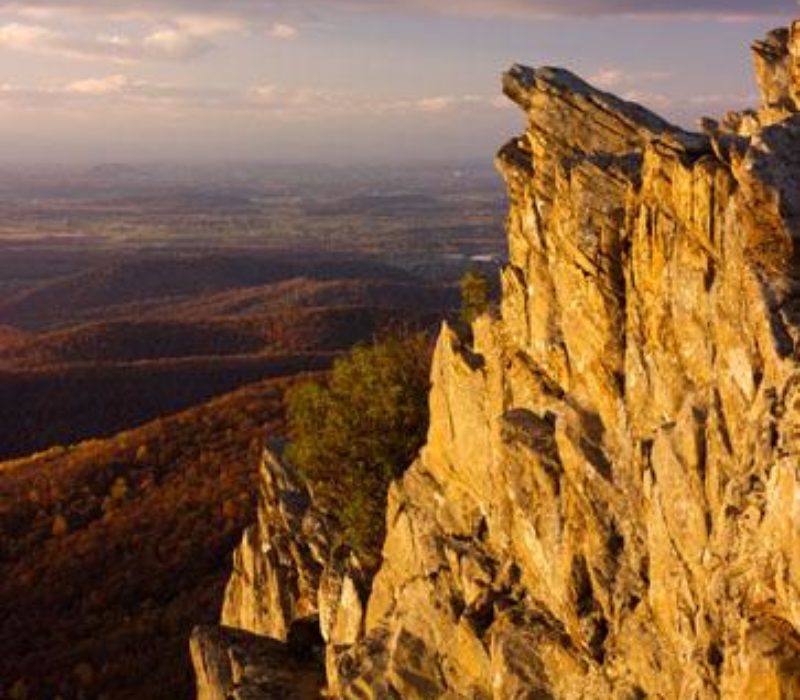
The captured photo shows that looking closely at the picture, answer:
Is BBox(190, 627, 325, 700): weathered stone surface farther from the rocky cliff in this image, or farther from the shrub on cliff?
the shrub on cliff

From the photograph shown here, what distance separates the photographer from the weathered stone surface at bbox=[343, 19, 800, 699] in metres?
18.2

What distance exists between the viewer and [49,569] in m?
93.0

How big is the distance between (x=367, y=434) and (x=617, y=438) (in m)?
23.4

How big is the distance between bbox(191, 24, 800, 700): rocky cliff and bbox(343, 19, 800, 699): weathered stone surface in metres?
0.06

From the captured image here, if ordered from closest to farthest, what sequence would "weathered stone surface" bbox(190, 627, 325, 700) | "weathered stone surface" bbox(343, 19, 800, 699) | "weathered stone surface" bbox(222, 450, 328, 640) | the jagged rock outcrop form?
"weathered stone surface" bbox(343, 19, 800, 699) → "weathered stone surface" bbox(190, 627, 325, 700) → the jagged rock outcrop → "weathered stone surface" bbox(222, 450, 328, 640)

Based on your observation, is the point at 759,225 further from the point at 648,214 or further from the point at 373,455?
the point at 373,455

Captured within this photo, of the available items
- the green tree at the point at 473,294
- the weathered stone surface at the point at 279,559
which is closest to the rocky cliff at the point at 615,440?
the green tree at the point at 473,294

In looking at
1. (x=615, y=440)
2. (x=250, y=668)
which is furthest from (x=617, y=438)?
(x=250, y=668)

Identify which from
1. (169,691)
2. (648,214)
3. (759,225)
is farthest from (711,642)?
(169,691)

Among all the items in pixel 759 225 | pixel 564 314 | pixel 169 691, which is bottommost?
pixel 169 691

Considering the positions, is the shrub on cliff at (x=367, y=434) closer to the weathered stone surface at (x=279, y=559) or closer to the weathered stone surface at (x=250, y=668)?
the weathered stone surface at (x=279, y=559)

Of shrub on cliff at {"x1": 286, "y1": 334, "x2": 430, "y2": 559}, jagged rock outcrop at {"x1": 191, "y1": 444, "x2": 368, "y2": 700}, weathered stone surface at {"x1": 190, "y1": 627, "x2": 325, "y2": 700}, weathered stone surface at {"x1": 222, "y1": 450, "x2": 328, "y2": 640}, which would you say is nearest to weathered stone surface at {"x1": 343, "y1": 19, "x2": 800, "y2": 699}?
jagged rock outcrop at {"x1": 191, "y1": 444, "x2": 368, "y2": 700}

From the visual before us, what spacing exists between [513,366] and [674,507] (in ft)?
32.4

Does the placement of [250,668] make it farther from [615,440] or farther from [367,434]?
[615,440]
